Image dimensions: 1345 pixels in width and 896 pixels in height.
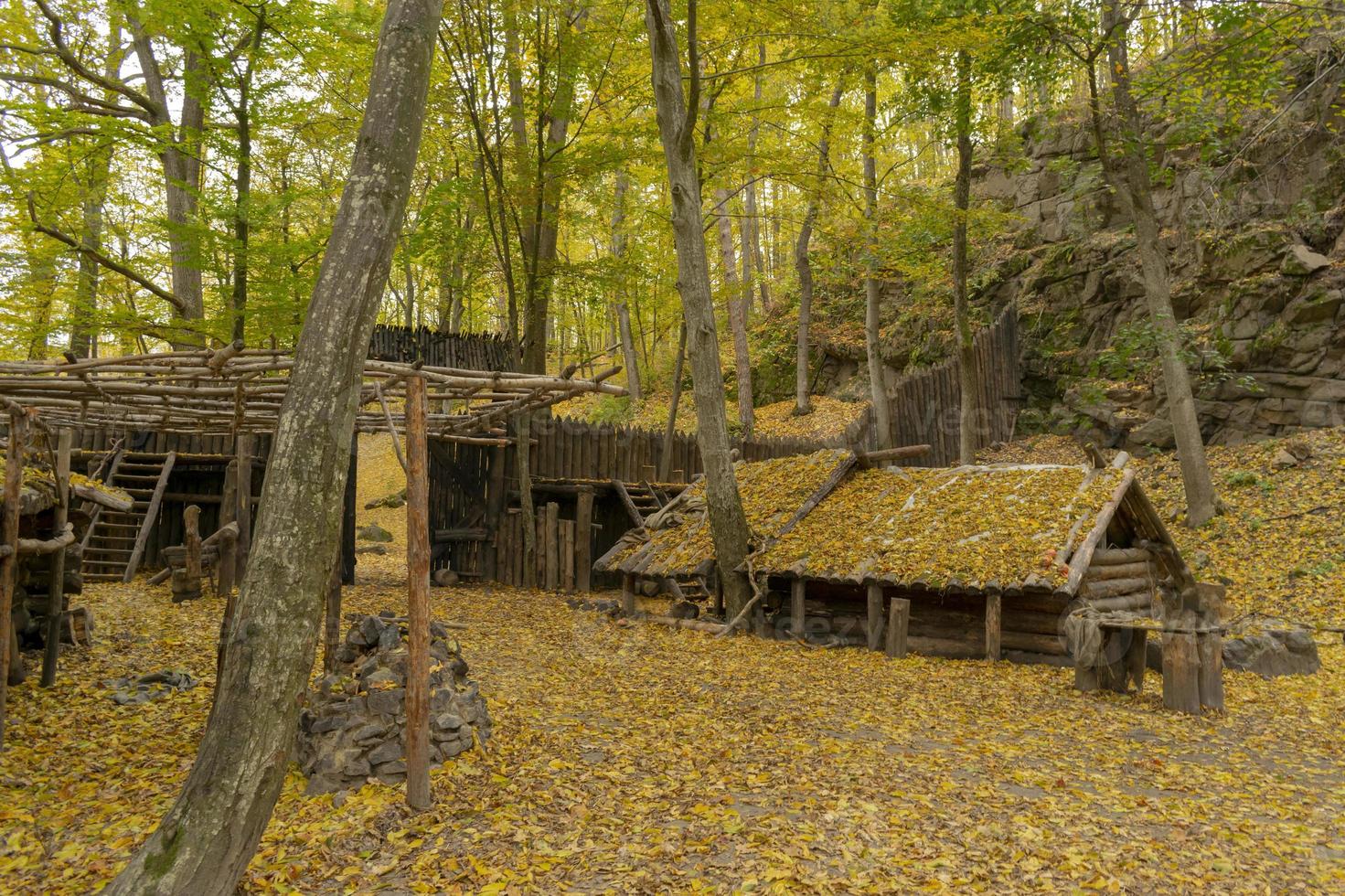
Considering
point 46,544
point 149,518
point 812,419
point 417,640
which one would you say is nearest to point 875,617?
point 417,640

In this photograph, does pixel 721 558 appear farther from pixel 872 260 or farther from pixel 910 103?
pixel 910 103

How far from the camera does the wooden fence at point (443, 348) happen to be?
15852mm

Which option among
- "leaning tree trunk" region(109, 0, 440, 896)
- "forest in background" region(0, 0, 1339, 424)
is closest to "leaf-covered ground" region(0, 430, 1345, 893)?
"leaning tree trunk" region(109, 0, 440, 896)

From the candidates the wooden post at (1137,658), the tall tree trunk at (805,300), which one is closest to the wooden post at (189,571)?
the wooden post at (1137,658)

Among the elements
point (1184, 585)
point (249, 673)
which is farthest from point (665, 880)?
point (1184, 585)

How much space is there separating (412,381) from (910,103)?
14.2 m

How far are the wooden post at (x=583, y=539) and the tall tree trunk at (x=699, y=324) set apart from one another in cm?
407

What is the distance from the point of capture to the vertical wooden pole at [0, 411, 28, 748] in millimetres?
A: 6062

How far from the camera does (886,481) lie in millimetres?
12070

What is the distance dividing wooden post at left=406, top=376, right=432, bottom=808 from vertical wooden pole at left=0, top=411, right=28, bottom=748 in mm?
3018

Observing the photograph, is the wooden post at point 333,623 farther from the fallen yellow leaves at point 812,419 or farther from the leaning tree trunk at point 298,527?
the fallen yellow leaves at point 812,419

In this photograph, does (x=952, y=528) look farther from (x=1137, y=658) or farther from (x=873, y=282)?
(x=873, y=282)

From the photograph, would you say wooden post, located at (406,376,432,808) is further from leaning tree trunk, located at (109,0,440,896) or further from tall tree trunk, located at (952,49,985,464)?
tall tree trunk, located at (952,49,985,464)

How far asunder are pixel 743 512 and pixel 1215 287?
12183 mm
